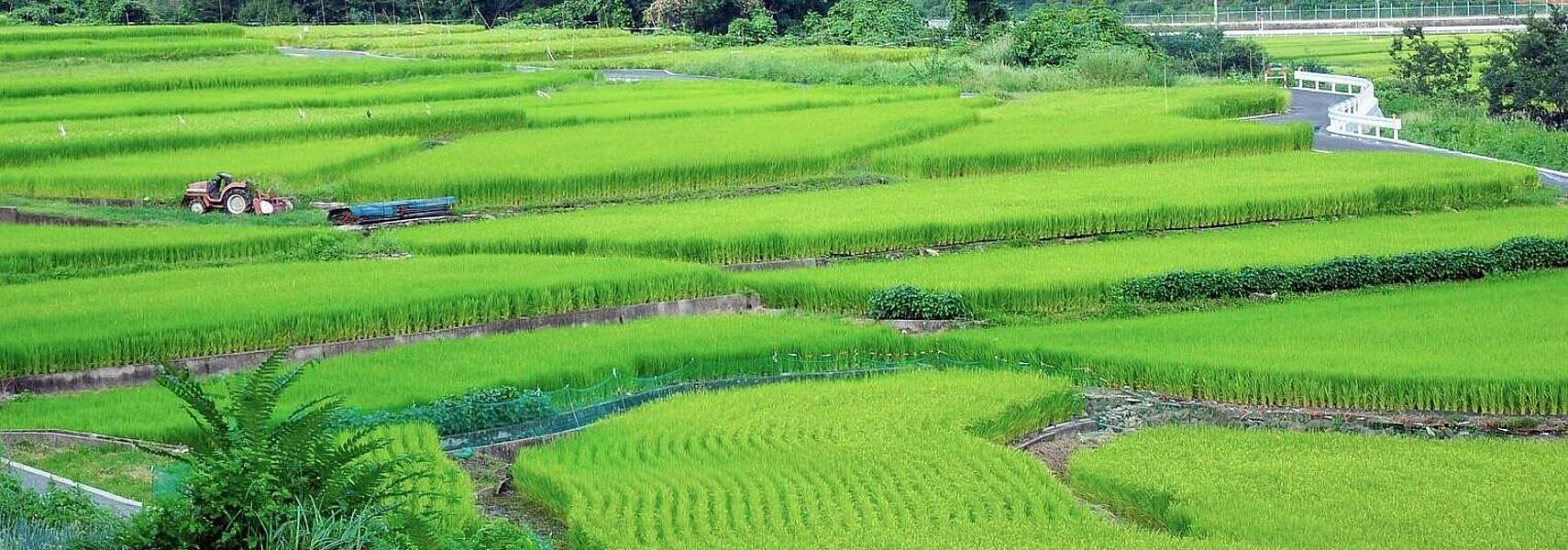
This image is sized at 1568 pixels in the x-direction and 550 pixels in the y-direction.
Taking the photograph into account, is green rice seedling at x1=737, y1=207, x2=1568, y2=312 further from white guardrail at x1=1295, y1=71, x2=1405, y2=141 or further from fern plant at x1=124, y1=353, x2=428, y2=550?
fern plant at x1=124, y1=353, x2=428, y2=550

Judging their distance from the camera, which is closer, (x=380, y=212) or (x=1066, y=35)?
(x=380, y=212)

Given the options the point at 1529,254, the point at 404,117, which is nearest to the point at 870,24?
the point at 404,117

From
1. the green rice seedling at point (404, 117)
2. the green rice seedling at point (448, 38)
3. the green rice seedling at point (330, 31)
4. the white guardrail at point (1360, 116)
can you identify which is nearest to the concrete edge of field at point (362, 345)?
the green rice seedling at point (404, 117)

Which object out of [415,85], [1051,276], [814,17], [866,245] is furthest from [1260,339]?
[814,17]

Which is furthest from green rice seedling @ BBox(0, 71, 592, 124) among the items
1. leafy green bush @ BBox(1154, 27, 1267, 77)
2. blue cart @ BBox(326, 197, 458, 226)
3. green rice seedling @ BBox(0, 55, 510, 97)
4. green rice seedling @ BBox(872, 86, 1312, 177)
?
leafy green bush @ BBox(1154, 27, 1267, 77)

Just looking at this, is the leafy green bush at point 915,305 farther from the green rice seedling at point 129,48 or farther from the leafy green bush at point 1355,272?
the green rice seedling at point 129,48

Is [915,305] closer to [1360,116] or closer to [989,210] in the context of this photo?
[989,210]
